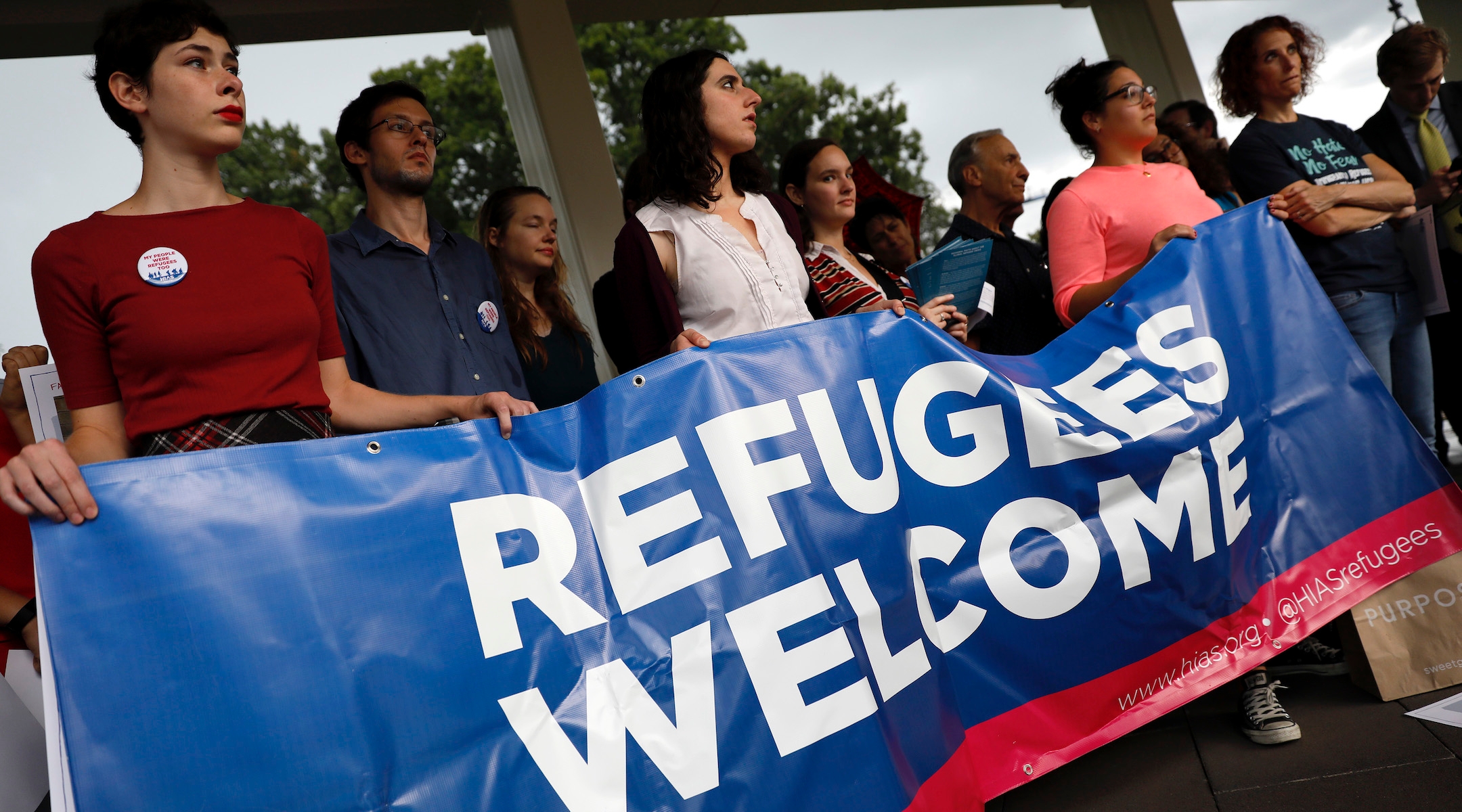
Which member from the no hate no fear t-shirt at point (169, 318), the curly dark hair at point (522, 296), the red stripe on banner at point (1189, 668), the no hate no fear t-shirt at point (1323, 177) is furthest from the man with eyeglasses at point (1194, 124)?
the no hate no fear t-shirt at point (169, 318)

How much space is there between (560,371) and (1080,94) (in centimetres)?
175

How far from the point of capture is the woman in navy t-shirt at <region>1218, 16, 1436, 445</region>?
267cm

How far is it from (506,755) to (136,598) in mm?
579

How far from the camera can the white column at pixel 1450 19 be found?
729cm

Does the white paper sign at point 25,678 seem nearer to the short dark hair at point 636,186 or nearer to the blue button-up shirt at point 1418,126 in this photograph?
the short dark hair at point 636,186

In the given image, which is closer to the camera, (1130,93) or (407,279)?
(407,279)

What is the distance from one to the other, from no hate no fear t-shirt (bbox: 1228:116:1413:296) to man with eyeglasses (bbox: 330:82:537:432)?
7.09 ft

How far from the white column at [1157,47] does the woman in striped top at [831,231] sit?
4.93m

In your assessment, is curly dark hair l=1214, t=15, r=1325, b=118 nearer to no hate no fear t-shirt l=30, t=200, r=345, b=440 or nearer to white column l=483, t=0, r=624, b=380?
no hate no fear t-shirt l=30, t=200, r=345, b=440

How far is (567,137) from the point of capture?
5289 mm

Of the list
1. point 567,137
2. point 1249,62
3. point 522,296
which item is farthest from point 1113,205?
point 567,137

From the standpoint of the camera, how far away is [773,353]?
1886 mm

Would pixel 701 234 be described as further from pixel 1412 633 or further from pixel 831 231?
pixel 1412 633

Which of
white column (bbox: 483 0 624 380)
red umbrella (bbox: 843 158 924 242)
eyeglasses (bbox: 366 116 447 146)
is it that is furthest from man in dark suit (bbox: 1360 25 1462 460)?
white column (bbox: 483 0 624 380)
